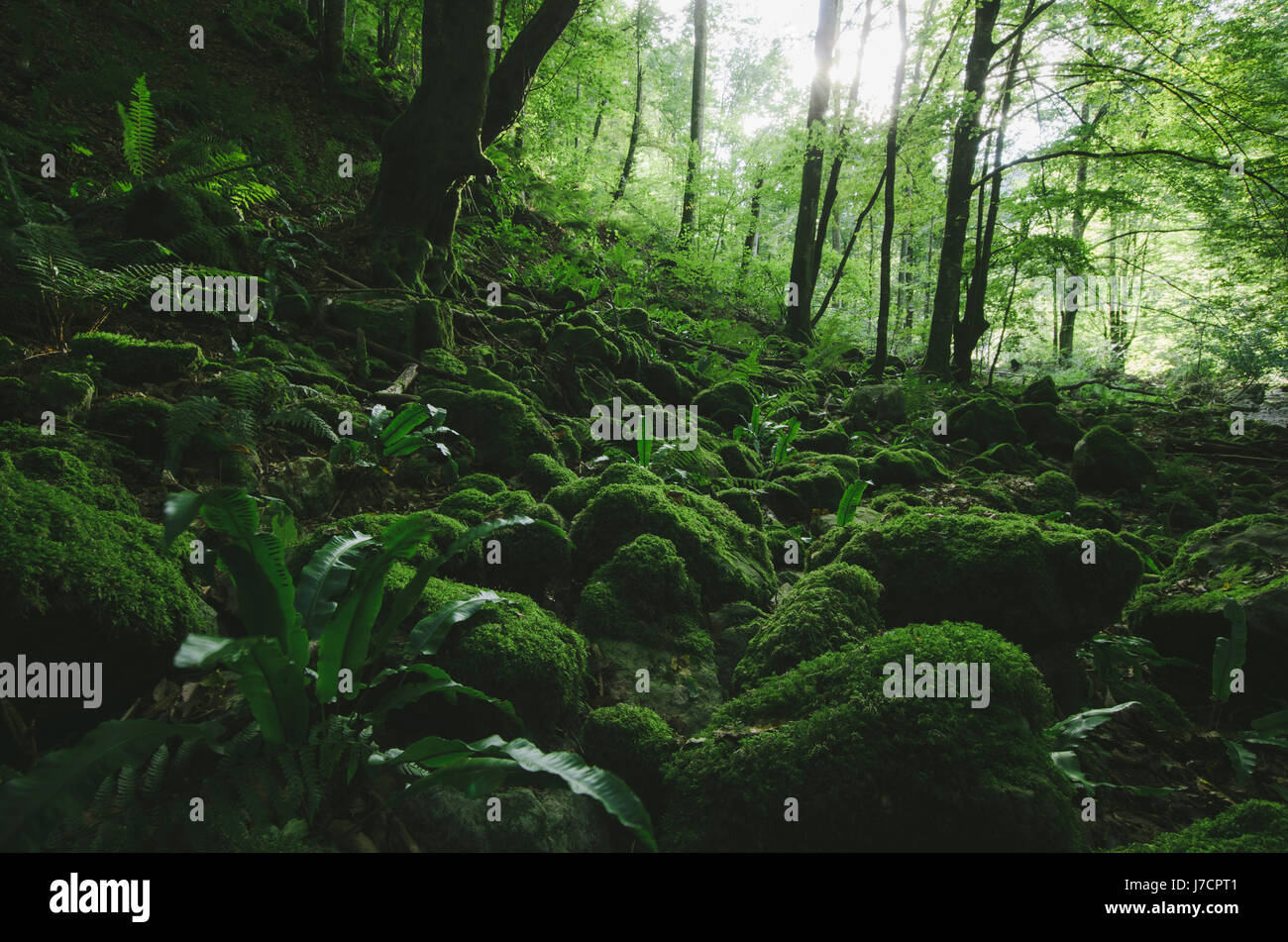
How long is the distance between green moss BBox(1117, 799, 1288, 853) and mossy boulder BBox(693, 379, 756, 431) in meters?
5.11

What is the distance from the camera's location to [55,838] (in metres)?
1.34

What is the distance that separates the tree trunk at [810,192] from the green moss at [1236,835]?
10.6 m

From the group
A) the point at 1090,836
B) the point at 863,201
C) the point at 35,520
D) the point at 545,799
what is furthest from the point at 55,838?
the point at 863,201

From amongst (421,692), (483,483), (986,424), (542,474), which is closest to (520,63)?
(542,474)

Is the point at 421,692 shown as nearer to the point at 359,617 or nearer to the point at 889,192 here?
the point at 359,617

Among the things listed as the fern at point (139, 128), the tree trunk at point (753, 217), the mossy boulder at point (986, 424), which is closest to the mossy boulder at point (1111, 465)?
the mossy boulder at point (986, 424)

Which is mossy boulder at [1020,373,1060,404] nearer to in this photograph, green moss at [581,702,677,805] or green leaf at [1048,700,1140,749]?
green leaf at [1048,700,1140,749]

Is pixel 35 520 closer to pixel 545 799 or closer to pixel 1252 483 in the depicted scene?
pixel 545 799

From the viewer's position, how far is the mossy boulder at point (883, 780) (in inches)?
64.6

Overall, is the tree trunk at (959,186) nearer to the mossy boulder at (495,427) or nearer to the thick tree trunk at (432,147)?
the thick tree trunk at (432,147)

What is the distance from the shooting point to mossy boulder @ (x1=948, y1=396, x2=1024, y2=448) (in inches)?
305

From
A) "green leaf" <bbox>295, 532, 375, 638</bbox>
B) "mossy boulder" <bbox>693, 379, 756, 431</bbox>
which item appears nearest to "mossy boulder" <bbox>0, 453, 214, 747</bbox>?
"green leaf" <bbox>295, 532, 375, 638</bbox>

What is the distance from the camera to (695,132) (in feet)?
56.1
